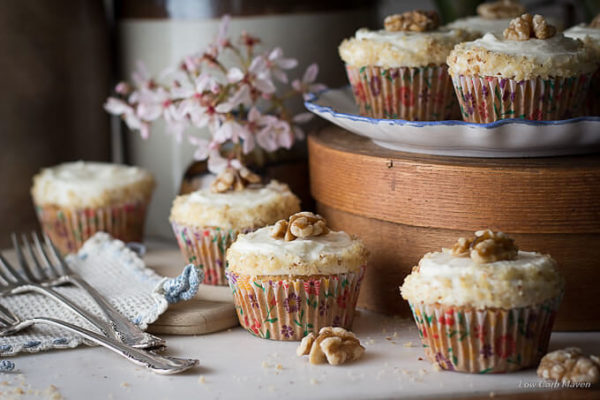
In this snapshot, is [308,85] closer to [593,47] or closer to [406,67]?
[406,67]

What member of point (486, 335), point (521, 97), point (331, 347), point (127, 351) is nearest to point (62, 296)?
point (127, 351)

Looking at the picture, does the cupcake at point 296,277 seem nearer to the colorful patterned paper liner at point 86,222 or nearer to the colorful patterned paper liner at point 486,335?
the colorful patterned paper liner at point 486,335

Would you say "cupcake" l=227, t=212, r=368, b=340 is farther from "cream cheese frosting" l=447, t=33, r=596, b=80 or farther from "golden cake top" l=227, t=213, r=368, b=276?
"cream cheese frosting" l=447, t=33, r=596, b=80

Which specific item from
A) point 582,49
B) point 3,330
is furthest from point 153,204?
point 582,49

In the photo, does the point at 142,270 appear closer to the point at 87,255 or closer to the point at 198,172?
the point at 87,255

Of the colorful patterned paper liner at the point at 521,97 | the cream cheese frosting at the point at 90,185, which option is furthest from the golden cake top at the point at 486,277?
the cream cheese frosting at the point at 90,185

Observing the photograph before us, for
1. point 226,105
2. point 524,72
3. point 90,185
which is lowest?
point 90,185

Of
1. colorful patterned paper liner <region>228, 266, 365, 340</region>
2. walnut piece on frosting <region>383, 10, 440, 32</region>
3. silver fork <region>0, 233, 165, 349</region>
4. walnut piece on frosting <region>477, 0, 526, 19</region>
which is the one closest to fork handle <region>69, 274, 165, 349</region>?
silver fork <region>0, 233, 165, 349</region>
